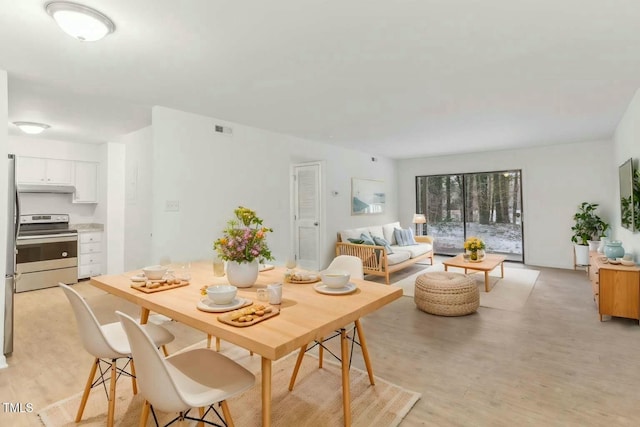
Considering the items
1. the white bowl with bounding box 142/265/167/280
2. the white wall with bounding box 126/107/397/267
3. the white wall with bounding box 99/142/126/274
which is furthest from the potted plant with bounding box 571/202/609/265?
A: the white wall with bounding box 99/142/126/274

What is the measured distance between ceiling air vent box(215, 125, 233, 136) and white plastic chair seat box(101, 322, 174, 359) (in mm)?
2791

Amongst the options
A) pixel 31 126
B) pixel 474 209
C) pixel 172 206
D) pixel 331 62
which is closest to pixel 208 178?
pixel 172 206

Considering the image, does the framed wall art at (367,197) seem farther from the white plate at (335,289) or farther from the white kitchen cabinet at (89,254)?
the white plate at (335,289)

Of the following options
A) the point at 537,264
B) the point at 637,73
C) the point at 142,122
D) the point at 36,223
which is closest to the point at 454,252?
the point at 537,264

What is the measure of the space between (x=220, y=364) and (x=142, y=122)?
3.82m

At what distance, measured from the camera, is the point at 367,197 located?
23.8 ft

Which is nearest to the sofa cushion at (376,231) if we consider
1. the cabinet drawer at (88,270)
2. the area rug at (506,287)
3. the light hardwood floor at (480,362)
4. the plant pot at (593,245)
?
the area rug at (506,287)

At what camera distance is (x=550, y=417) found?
200 cm

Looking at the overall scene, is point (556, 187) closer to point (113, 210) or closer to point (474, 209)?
point (474, 209)

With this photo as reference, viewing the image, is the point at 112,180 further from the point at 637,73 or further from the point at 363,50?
the point at 637,73

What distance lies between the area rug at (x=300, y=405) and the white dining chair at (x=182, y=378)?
0.56 m

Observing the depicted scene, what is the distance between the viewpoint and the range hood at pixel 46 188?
5.21 metres

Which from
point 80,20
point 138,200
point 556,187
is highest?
point 80,20

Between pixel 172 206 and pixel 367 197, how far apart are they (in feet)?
14.3
